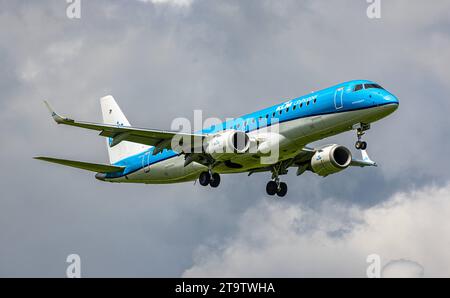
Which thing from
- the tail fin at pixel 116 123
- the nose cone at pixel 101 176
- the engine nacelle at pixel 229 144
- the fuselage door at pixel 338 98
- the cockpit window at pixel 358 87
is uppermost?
the tail fin at pixel 116 123

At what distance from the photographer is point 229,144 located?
A: 54.4m

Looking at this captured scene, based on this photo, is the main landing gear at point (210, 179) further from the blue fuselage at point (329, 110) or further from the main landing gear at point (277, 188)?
the main landing gear at point (277, 188)

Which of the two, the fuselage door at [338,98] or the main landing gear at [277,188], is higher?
the fuselage door at [338,98]

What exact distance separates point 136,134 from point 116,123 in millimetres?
16254

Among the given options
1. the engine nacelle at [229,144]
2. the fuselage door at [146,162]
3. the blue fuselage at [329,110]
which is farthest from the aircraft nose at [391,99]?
the fuselage door at [146,162]

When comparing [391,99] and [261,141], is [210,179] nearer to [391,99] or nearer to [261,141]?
[261,141]

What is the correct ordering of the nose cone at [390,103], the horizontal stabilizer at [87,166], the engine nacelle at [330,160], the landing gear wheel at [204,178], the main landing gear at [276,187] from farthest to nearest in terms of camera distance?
the main landing gear at [276,187], the horizontal stabilizer at [87,166], the engine nacelle at [330,160], the landing gear wheel at [204,178], the nose cone at [390,103]

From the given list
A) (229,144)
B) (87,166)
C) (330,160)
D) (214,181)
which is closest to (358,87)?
(330,160)

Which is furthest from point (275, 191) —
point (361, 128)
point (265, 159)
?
point (361, 128)

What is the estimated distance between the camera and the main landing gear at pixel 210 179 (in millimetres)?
56819

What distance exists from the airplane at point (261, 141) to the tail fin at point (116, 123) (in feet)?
1.55

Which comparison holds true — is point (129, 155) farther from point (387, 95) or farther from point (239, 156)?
point (387, 95)

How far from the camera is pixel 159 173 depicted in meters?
61.8
